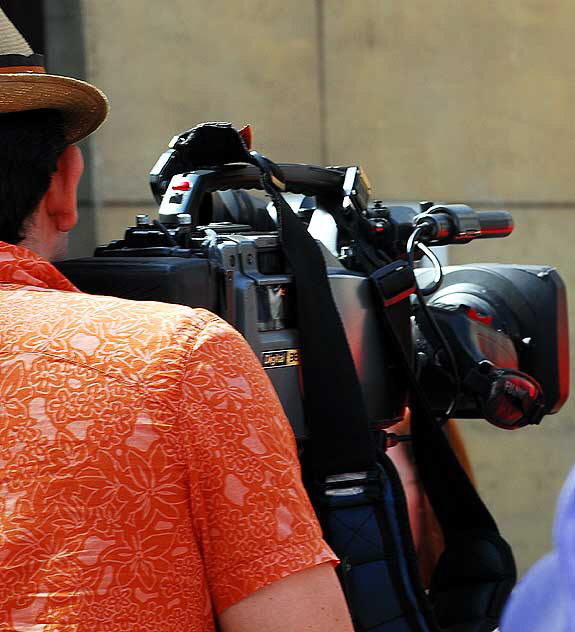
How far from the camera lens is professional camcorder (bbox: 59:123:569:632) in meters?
1.24

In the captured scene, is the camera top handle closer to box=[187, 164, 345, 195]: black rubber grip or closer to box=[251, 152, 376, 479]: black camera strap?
box=[187, 164, 345, 195]: black rubber grip

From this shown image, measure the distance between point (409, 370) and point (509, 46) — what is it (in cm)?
284

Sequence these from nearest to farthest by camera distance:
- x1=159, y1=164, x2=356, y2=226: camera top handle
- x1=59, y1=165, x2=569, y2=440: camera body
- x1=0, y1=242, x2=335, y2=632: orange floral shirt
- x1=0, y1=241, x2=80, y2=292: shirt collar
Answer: x1=0, y1=242, x2=335, y2=632: orange floral shirt, x1=0, y1=241, x2=80, y2=292: shirt collar, x1=59, y1=165, x2=569, y2=440: camera body, x1=159, y1=164, x2=356, y2=226: camera top handle

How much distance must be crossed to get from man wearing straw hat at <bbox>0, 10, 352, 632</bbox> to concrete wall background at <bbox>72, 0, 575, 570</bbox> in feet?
9.07

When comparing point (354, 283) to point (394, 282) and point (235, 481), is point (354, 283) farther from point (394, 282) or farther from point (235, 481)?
point (235, 481)

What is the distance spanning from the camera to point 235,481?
0.93m

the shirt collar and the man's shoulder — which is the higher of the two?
the shirt collar

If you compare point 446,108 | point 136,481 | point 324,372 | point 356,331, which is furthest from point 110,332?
point 446,108

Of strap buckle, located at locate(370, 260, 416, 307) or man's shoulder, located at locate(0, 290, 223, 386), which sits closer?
man's shoulder, located at locate(0, 290, 223, 386)

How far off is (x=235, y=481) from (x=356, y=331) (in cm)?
46

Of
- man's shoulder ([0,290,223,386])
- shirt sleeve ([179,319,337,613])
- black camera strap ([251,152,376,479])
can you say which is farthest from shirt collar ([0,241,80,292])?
black camera strap ([251,152,376,479])

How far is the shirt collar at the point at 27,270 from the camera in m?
1.04

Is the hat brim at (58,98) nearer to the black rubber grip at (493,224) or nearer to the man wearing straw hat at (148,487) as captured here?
the man wearing straw hat at (148,487)

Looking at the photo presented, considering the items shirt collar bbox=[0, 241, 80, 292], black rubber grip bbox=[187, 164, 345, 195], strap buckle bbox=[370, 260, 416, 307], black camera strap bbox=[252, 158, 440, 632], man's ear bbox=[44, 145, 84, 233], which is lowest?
black camera strap bbox=[252, 158, 440, 632]
